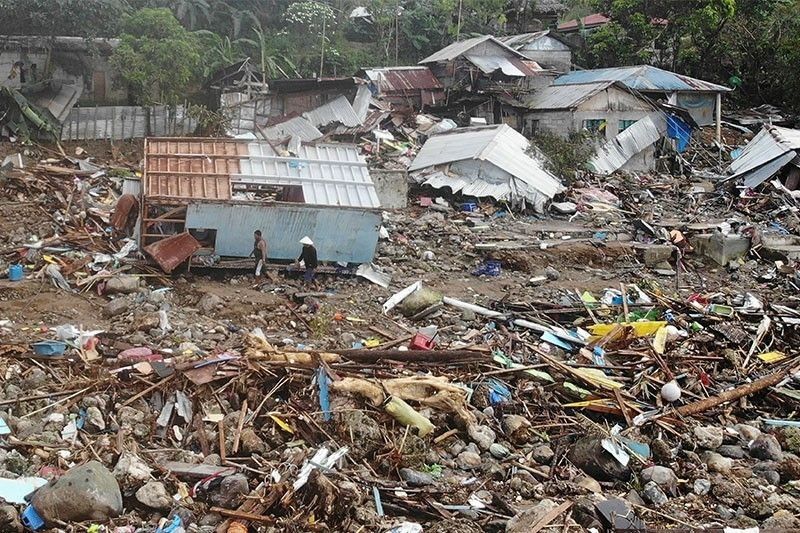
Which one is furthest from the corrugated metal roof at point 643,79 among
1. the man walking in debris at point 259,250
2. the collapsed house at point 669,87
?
the man walking in debris at point 259,250

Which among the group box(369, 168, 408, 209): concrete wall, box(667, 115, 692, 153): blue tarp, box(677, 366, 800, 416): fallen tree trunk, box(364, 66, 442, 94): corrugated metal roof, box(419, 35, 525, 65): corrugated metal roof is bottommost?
box(677, 366, 800, 416): fallen tree trunk

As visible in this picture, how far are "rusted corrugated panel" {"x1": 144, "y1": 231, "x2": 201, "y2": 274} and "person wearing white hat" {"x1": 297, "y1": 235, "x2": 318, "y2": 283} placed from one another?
1.56m

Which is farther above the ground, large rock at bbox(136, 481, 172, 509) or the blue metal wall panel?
the blue metal wall panel

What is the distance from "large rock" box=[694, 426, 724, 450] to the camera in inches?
314

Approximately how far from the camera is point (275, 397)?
25.5 feet

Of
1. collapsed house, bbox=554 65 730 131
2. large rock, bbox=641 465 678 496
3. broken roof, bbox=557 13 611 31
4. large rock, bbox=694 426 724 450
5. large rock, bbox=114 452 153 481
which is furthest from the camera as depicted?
broken roof, bbox=557 13 611 31

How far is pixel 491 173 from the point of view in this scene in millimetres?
17484

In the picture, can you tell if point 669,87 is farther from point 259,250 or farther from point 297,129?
point 259,250

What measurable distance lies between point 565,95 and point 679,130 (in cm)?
345

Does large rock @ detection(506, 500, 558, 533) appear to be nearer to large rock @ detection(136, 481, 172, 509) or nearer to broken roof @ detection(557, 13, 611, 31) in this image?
large rock @ detection(136, 481, 172, 509)

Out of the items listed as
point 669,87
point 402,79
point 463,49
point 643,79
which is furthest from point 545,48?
point 402,79

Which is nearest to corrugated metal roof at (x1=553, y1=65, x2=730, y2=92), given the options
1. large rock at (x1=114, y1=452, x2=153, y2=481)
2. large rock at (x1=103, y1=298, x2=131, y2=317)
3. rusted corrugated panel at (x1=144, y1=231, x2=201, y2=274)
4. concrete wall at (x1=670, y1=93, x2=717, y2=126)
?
concrete wall at (x1=670, y1=93, x2=717, y2=126)

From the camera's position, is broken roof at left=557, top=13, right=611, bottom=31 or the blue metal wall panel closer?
the blue metal wall panel

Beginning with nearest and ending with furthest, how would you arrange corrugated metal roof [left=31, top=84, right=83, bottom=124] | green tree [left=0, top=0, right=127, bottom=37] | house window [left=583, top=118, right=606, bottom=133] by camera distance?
green tree [left=0, top=0, right=127, bottom=37] < corrugated metal roof [left=31, top=84, right=83, bottom=124] < house window [left=583, top=118, right=606, bottom=133]
